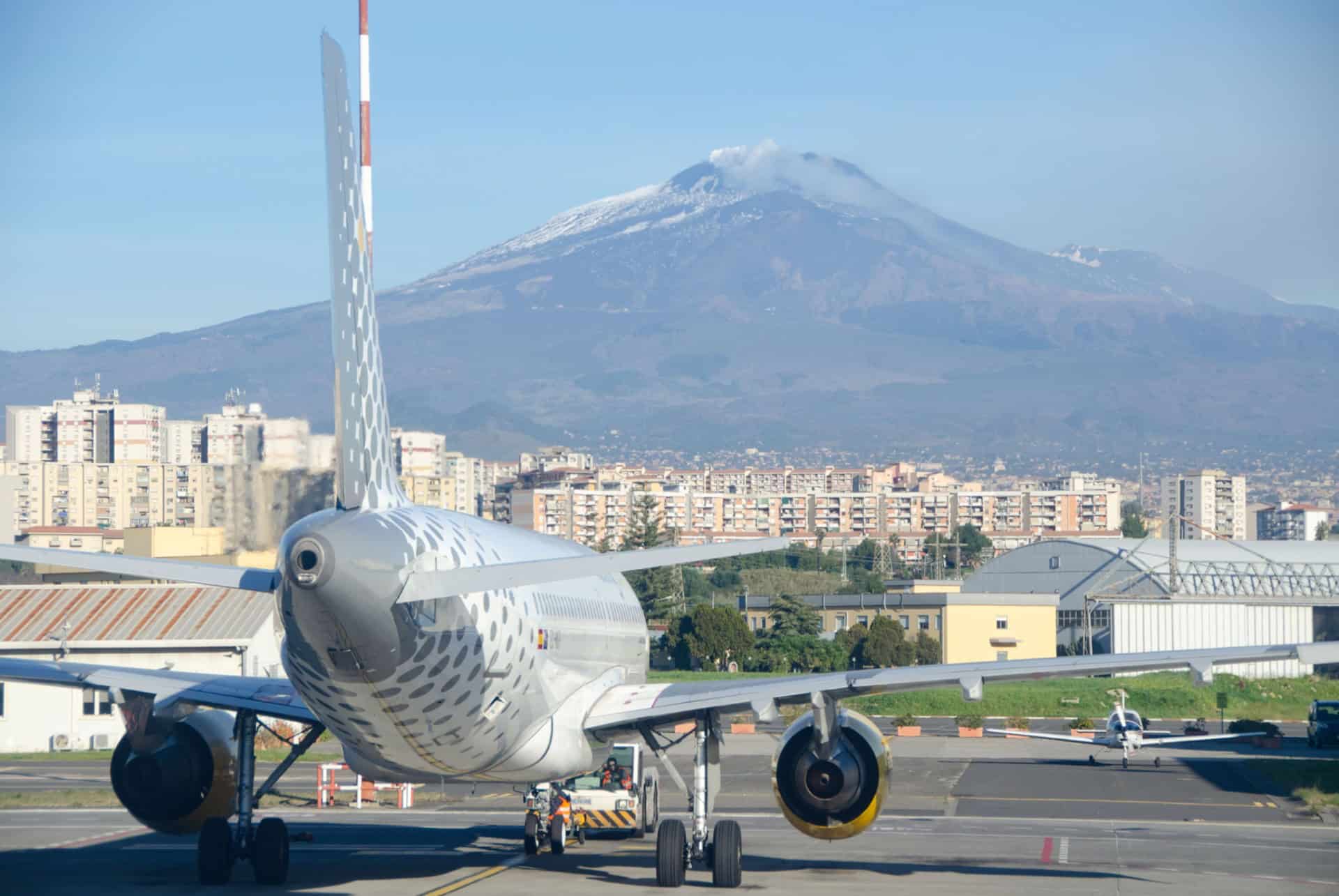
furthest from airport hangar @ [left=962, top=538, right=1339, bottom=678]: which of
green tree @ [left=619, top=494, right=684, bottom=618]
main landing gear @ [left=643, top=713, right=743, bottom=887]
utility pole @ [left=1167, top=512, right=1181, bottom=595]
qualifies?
main landing gear @ [left=643, top=713, right=743, bottom=887]

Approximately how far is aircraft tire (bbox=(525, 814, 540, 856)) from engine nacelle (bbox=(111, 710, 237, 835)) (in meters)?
5.91

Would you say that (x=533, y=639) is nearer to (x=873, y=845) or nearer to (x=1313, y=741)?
(x=873, y=845)

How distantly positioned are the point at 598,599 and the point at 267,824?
7319 mm

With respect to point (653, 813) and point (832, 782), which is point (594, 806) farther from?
point (832, 782)

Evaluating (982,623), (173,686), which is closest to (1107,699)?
(982,623)

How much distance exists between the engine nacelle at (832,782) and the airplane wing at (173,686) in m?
7.46

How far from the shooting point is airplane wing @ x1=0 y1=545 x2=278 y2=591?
2053 cm

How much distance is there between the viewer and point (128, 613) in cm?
5900

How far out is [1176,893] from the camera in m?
25.5

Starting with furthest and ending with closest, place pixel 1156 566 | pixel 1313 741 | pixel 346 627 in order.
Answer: pixel 1156 566
pixel 1313 741
pixel 346 627

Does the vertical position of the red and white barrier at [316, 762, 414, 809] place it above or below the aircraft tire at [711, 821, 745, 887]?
below

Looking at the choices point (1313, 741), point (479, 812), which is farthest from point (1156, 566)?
point (479, 812)

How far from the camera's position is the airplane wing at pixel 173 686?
2667 cm

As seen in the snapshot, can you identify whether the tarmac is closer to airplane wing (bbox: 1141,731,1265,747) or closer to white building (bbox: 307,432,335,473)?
airplane wing (bbox: 1141,731,1265,747)
